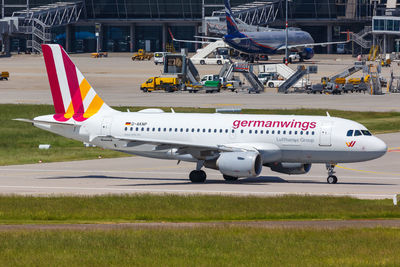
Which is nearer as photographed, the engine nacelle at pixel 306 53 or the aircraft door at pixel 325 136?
the aircraft door at pixel 325 136

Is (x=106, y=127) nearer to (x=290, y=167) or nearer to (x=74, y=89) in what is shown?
(x=74, y=89)

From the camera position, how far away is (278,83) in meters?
143

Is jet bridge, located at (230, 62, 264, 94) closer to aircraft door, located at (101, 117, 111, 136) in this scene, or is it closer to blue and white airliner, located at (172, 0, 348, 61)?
blue and white airliner, located at (172, 0, 348, 61)

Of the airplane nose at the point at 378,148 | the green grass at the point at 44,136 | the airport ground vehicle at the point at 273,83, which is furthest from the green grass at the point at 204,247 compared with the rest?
the airport ground vehicle at the point at 273,83

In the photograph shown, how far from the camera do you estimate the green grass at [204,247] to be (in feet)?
84.8

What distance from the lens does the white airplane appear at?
160 ft

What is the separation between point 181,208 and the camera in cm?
3866


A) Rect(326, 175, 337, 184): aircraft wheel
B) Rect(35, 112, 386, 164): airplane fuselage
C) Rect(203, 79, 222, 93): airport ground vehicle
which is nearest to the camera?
Rect(35, 112, 386, 164): airplane fuselage

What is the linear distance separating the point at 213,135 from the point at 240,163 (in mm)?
3789

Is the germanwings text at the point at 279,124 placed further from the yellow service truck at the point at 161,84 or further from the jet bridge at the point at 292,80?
the jet bridge at the point at 292,80

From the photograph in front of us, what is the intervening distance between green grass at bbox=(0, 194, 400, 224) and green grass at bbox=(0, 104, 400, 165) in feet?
72.5

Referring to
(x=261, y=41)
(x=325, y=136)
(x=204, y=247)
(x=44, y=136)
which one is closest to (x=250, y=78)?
(x=44, y=136)

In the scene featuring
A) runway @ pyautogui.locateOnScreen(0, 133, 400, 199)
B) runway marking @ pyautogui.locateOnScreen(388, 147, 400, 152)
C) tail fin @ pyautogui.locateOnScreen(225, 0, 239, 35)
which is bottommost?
runway marking @ pyautogui.locateOnScreen(388, 147, 400, 152)

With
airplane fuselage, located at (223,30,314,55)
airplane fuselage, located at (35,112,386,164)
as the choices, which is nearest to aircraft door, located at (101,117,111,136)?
airplane fuselage, located at (35,112,386,164)
